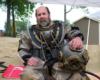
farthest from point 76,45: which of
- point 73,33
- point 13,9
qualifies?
point 13,9

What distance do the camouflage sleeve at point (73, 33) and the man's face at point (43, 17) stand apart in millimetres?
194

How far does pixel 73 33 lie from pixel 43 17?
0.93 ft

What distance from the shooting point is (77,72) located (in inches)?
130

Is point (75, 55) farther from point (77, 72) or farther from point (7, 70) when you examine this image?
point (7, 70)

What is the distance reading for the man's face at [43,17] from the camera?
3.65m

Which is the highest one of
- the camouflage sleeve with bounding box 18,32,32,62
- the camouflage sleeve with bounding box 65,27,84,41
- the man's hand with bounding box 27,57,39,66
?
the camouflage sleeve with bounding box 65,27,84,41

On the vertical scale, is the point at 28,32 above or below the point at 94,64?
above

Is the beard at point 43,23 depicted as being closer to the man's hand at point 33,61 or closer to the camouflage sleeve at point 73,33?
the camouflage sleeve at point 73,33

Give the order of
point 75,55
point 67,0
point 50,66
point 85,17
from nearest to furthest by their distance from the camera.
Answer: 1. point 75,55
2. point 50,66
3. point 67,0
4. point 85,17

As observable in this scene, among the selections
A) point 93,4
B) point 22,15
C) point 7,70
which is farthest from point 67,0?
point 22,15

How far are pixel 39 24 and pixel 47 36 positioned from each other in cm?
12

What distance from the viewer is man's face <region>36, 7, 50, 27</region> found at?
3648mm

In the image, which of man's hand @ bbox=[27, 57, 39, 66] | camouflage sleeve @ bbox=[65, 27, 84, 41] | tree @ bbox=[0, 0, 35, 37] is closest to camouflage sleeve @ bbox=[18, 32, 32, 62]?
man's hand @ bbox=[27, 57, 39, 66]

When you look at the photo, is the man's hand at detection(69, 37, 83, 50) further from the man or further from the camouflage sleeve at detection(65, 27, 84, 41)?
the camouflage sleeve at detection(65, 27, 84, 41)
